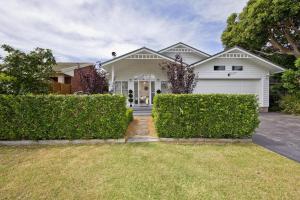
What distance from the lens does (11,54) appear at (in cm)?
789

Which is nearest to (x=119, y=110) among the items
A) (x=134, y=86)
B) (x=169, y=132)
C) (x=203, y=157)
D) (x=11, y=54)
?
(x=169, y=132)

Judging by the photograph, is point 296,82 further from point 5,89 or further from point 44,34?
point 44,34

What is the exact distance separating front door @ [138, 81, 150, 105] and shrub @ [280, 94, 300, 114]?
11.6m

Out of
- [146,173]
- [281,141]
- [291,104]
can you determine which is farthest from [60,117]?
[291,104]

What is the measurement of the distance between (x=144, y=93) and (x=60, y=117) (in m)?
10.9

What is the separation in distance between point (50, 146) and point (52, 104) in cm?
145

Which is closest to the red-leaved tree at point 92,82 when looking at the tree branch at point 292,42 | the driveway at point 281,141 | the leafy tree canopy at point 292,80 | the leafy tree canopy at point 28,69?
the leafy tree canopy at point 28,69

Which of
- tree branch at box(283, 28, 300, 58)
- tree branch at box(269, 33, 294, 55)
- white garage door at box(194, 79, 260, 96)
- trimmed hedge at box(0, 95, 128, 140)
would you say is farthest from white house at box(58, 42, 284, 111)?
trimmed hedge at box(0, 95, 128, 140)

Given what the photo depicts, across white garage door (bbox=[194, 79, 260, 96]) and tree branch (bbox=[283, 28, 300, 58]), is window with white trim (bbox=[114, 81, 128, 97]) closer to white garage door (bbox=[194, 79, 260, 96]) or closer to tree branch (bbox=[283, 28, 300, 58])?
white garage door (bbox=[194, 79, 260, 96])

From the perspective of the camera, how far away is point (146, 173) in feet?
13.0

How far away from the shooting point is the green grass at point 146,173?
316 cm

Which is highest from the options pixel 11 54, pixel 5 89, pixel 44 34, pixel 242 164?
pixel 44 34

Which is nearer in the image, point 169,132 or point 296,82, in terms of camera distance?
point 169,132

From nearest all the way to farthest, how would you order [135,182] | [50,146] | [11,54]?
1. [135,182]
2. [50,146]
3. [11,54]
